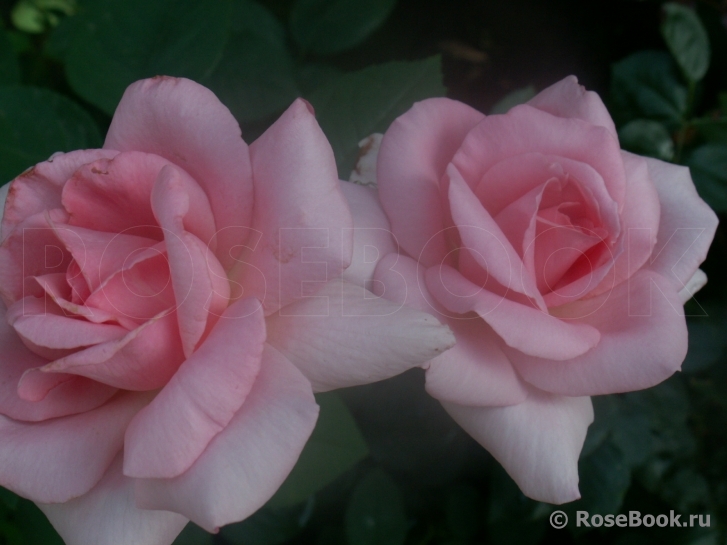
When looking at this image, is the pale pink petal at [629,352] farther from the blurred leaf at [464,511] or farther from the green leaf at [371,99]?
the blurred leaf at [464,511]

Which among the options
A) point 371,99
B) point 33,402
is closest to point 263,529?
point 33,402

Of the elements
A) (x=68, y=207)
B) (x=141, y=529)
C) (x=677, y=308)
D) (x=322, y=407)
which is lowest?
(x=322, y=407)

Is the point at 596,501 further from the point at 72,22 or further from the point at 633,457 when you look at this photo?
the point at 72,22

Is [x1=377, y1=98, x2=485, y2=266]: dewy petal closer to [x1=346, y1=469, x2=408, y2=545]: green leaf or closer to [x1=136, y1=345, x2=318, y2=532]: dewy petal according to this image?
[x1=136, y1=345, x2=318, y2=532]: dewy petal

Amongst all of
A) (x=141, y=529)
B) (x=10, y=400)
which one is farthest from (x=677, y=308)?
(x=10, y=400)

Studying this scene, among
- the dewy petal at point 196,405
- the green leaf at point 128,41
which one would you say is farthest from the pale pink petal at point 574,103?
the green leaf at point 128,41

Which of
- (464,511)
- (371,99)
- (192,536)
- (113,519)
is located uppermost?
(371,99)

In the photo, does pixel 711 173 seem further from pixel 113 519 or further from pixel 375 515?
pixel 113 519
